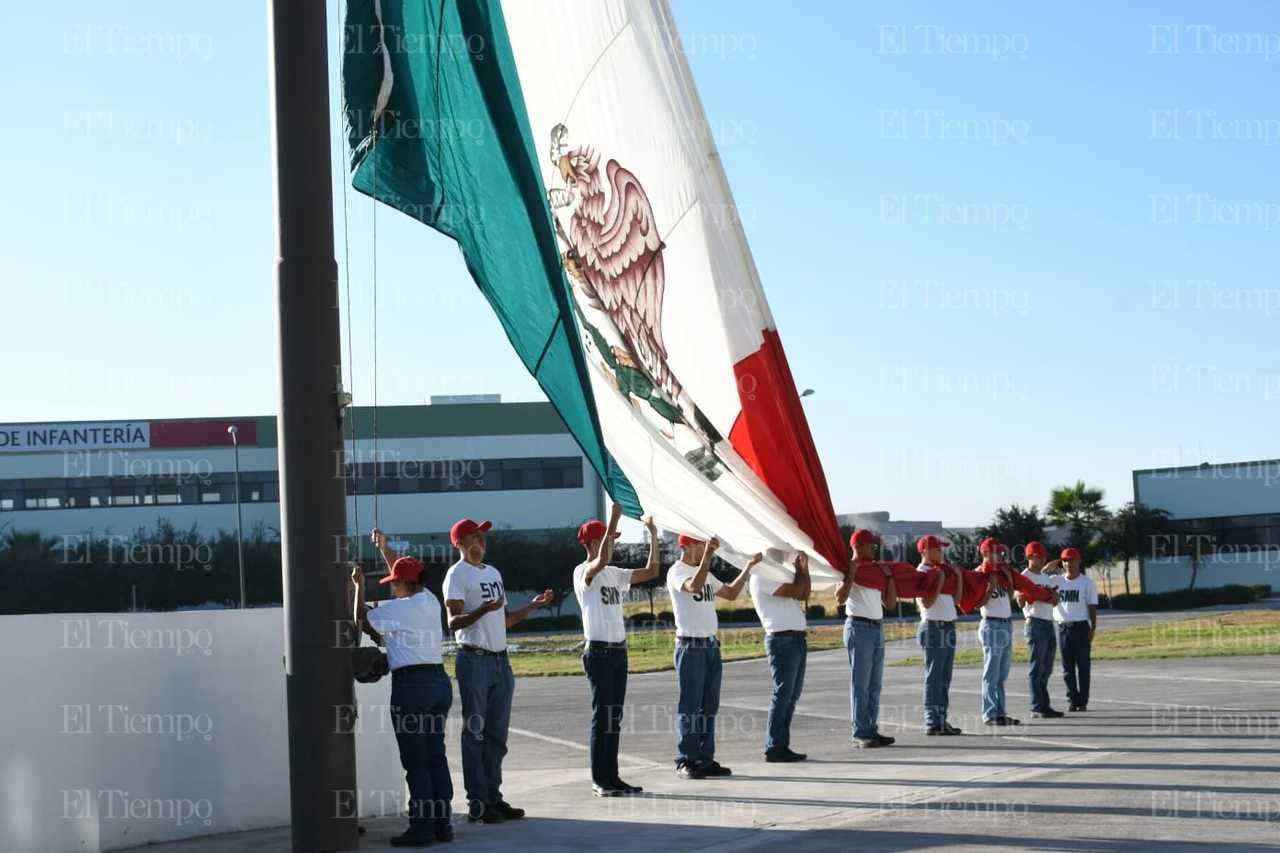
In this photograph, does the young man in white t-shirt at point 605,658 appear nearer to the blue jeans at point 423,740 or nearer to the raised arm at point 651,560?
the raised arm at point 651,560

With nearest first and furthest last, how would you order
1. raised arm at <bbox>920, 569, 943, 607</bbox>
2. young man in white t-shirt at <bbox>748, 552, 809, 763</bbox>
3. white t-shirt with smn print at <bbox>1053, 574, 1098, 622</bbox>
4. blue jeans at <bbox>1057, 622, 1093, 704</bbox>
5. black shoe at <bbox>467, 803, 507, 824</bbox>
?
black shoe at <bbox>467, 803, 507, 824</bbox> < young man in white t-shirt at <bbox>748, 552, 809, 763</bbox> < raised arm at <bbox>920, 569, 943, 607</bbox> < blue jeans at <bbox>1057, 622, 1093, 704</bbox> < white t-shirt with smn print at <bbox>1053, 574, 1098, 622</bbox>

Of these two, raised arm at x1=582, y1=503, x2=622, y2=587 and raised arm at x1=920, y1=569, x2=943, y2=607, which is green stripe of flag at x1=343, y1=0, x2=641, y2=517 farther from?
raised arm at x1=920, y1=569, x2=943, y2=607

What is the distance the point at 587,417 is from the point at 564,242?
2121 millimetres

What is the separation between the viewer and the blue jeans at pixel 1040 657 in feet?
55.2

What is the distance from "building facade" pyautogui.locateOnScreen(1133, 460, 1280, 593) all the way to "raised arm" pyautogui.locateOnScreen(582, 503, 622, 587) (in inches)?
2241

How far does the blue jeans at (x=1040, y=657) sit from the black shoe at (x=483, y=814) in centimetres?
837

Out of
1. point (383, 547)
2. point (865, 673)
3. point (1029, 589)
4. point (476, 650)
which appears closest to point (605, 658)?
point (476, 650)

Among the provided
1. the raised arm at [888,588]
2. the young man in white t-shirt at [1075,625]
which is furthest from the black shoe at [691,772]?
the young man in white t-shirt at [1075,625]

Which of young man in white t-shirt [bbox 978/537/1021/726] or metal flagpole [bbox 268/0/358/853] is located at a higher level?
metal flagpole [bbox 268/0/358/853]

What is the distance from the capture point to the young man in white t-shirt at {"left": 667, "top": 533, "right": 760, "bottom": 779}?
480 inches

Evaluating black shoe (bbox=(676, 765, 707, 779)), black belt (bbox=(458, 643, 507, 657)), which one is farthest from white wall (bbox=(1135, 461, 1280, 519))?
black belt (bbox=(458, 643, 507, 657))

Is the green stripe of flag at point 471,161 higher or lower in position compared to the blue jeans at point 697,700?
higher

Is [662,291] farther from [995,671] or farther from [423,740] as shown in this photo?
[995,671]

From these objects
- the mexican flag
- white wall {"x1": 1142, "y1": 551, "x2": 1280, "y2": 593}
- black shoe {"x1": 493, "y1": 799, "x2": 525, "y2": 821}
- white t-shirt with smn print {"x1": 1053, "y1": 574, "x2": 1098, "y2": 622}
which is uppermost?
the mexican flag
